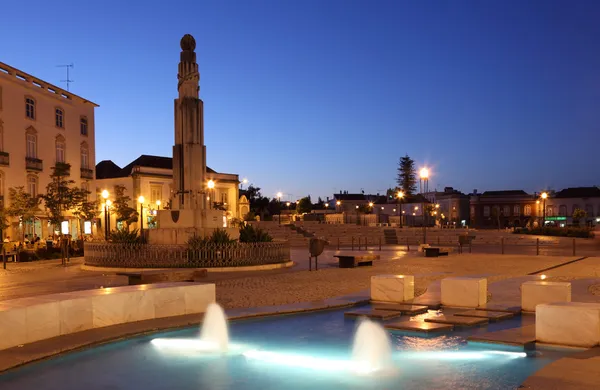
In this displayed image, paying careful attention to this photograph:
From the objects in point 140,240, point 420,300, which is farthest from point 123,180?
point 420,300

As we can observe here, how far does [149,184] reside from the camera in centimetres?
6506

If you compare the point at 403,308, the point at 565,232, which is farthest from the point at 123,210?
the point at 403,308

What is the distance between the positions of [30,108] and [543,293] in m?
42.4

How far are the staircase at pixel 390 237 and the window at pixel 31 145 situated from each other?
1183 inches

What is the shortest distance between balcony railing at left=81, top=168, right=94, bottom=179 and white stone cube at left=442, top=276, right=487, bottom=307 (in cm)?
4435

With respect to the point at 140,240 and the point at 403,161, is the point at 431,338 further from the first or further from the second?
the point at 403,161

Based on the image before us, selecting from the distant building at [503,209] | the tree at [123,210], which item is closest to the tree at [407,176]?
the distant building at [503,209]

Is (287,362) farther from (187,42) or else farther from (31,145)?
(31,145)

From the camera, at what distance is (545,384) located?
592cm

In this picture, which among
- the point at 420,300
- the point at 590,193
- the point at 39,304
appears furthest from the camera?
the point at 590,193

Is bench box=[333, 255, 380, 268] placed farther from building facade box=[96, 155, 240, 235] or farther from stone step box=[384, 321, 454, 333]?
building facade box=[96, 155, 240, 235]

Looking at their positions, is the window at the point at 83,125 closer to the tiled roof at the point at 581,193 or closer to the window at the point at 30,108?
the window at the point at 30,108

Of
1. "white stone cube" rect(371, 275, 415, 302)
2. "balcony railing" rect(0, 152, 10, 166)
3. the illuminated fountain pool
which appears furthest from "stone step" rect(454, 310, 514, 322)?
"balcony railing" rect(0, 152, 10, 166)

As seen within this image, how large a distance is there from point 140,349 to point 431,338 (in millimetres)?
4613
